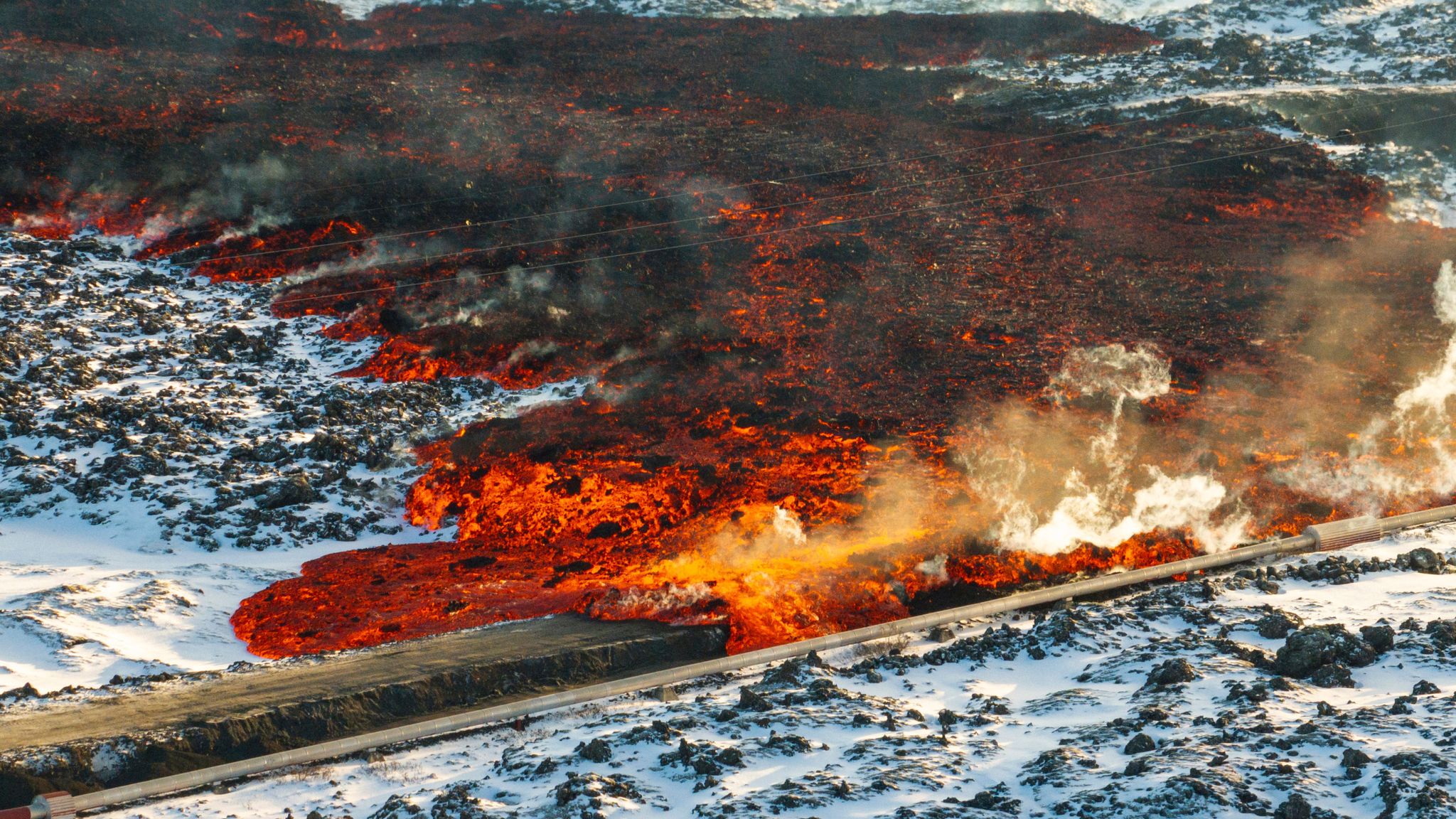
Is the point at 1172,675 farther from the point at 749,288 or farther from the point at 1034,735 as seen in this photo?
the point at 749,288

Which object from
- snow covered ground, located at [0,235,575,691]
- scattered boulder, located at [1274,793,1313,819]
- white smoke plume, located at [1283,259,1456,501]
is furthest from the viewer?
white smoke plume, located at [1283,259,1456,501]

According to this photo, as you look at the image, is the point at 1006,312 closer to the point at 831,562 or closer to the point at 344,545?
the point at 831,562

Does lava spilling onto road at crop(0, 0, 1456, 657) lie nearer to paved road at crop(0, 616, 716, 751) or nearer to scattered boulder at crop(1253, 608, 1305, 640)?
paved road at crop(0, 616, 716, 751)

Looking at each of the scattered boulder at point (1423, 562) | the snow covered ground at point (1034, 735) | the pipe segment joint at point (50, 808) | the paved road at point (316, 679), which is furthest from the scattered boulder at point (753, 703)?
the scattered boulder at point (1423, 562)

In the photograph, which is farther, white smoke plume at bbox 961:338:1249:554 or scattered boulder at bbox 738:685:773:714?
white smoke plume at bbox 961:338:1249:554

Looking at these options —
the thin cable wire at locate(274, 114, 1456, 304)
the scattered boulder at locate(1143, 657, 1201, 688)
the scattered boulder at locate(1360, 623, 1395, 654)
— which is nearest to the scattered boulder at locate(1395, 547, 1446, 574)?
the scattered boulder at locate(1360, 623, 1395, 654)

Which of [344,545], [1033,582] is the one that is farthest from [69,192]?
[1033,582]

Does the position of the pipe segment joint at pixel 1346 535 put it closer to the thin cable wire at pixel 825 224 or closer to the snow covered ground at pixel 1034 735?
the snow covered ground at pixel 1034 735
